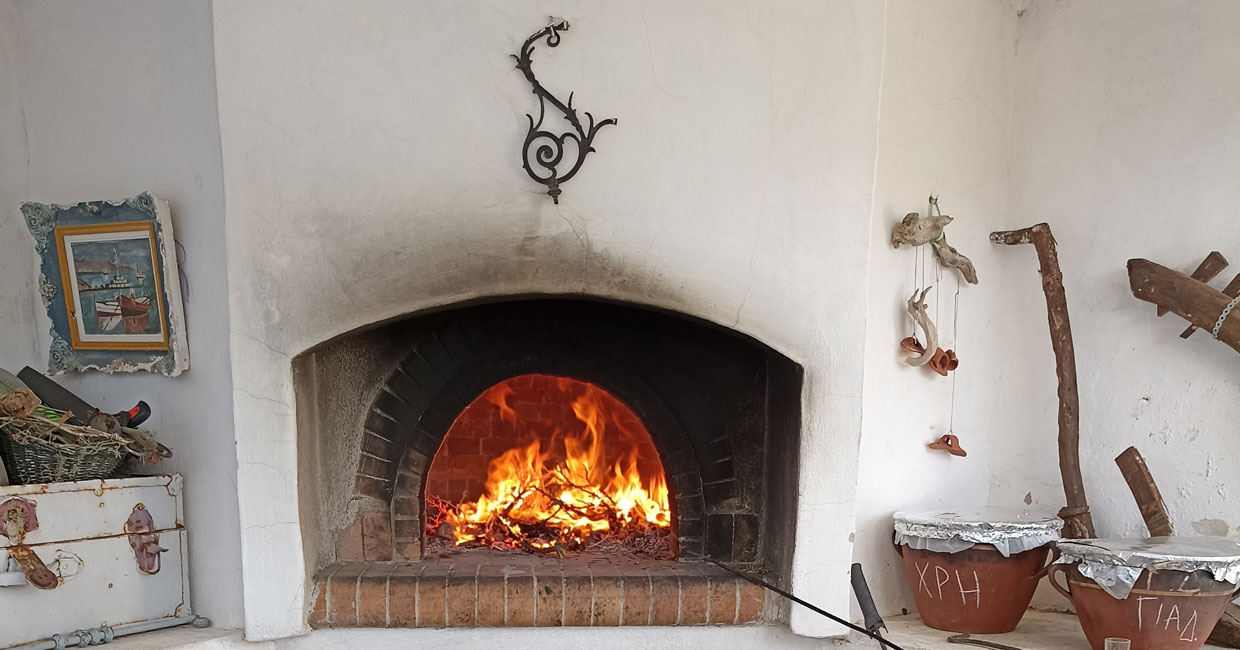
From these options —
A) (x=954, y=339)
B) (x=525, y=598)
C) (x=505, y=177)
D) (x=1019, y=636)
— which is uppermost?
(x=505, y=177)

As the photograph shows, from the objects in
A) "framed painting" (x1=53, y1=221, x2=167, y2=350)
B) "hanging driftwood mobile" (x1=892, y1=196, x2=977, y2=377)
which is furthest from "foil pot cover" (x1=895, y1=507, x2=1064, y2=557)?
"framed painting" (x1=53, y1=221, x2=167, y2=350)

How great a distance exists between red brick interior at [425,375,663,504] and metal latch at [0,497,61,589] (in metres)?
1.09

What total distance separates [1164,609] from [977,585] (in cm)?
45

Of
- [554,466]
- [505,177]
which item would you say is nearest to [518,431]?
[554,466]

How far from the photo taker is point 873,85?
2.29m

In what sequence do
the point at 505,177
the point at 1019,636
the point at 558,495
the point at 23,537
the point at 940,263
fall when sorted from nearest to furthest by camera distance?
the point at 23,537
the point at 505,177
the point at 1019,636
the point at 940,263
the point at 558,495

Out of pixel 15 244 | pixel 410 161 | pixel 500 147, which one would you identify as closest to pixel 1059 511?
pixel 500 147

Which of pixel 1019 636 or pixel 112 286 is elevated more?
pixel 112 286

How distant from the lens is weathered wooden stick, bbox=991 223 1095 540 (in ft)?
8.87

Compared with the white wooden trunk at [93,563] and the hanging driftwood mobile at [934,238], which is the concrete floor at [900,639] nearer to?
the white wooden trunk at [93,563]

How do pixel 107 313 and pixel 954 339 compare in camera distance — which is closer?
pixel 107 313

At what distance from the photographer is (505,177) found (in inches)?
88.8

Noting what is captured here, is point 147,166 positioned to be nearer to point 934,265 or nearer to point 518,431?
point 518,431

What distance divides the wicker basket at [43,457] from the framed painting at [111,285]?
0.97 ft
